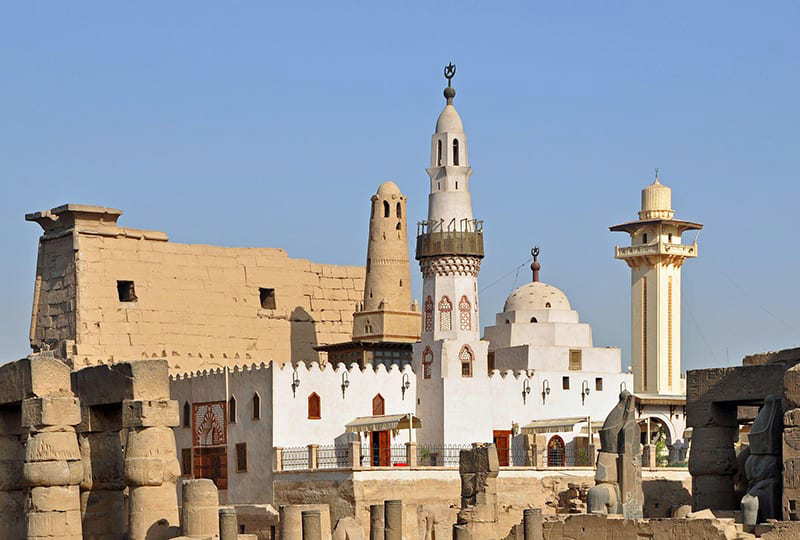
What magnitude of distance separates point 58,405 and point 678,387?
32735mm

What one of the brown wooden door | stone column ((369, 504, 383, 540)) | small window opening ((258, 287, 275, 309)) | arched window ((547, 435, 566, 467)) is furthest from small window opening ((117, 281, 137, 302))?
stone column ((369, 504, 383, 540))

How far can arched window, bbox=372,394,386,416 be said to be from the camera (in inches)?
1563

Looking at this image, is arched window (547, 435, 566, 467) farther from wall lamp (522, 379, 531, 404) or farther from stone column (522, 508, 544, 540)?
stone column (522, 508, 544, 540)

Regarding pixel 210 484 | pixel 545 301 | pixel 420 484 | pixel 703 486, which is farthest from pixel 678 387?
pixel 210 484

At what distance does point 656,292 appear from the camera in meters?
52.6

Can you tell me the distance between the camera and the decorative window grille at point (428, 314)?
41000mm

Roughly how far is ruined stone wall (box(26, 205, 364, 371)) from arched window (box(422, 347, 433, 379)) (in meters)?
6.72

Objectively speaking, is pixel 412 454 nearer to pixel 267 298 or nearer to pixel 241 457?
pixel 241 457

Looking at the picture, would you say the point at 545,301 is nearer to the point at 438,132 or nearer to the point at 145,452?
the point at 438,132

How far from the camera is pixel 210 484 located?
22.1 metres

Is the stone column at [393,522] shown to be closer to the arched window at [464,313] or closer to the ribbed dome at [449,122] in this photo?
the arched window at [464,313]

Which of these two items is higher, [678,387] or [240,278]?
[240,278]

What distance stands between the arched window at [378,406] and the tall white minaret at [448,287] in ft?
3.40

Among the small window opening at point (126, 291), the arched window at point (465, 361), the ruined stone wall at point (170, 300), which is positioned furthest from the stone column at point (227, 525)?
the small window opening at point (126, 291)
